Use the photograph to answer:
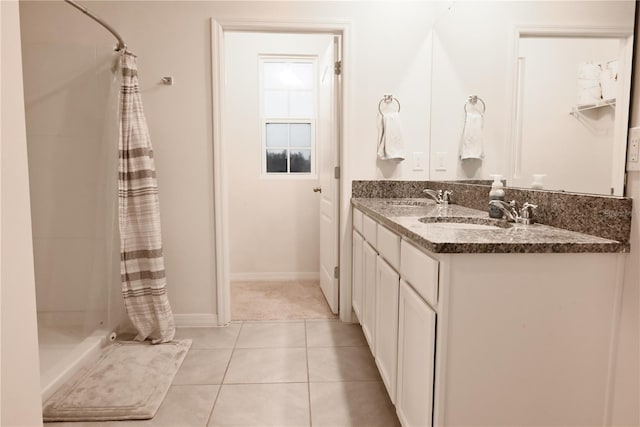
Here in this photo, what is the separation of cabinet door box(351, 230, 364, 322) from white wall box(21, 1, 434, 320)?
390 millimetres

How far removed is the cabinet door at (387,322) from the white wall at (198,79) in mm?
1055

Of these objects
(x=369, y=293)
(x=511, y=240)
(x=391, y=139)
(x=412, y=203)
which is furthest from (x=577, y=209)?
(x=391, y=139)

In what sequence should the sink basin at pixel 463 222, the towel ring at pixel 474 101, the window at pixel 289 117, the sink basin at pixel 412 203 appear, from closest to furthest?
the sink basin at pixel 463 222
the towel ring at pixel 474 101
the sink basin at pixel 412 203
the window at pixel 289 117

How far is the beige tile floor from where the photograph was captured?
5.75 ft

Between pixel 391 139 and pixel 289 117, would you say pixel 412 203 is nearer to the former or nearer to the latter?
pixel 391 139

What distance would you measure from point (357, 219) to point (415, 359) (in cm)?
135

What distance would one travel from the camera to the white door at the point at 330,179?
2842mm

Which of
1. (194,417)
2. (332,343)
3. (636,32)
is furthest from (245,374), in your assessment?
(636,32)

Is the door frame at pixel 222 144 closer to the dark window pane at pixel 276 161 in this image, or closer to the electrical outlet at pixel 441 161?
the electrical outlet at pixel 441 161

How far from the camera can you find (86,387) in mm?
1962

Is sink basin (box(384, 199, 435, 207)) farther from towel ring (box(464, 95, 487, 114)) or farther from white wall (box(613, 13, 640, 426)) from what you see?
white wall (box(613, 13, 640, 426))

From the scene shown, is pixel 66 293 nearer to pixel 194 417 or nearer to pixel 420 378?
pixel 194 417

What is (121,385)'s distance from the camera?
1987 millimetres

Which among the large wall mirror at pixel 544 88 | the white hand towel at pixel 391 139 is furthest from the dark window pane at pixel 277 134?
the large wall mirror at pixel 544 88
